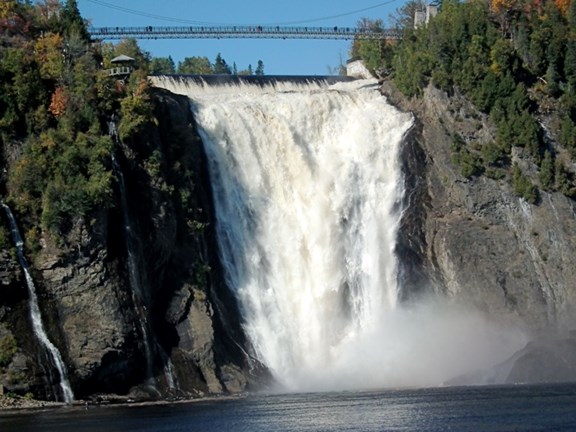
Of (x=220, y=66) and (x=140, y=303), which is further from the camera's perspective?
(x=220, y=66)

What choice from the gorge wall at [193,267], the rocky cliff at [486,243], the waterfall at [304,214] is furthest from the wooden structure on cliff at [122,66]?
the rocky cliff at [486,243]

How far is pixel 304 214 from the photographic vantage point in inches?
3971

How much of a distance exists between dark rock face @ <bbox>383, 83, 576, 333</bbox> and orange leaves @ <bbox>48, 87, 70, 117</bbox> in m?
27.7

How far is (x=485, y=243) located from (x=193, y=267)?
24543 mm

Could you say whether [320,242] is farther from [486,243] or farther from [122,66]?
[122,66]

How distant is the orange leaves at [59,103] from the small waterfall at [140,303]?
6.29 meters

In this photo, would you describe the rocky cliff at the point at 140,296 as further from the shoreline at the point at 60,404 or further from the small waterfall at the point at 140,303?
the shoreline at the point at 60,404

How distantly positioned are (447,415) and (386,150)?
4074 cm

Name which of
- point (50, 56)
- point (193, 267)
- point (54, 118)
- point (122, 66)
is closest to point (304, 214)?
point (193, 267)

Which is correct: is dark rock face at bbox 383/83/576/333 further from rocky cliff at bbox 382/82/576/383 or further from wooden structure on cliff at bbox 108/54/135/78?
wooden structure on cliff at bbox 108/54/135/78

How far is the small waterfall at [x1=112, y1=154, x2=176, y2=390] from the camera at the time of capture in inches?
3275

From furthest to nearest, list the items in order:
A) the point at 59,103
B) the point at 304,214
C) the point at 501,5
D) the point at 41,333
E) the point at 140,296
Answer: the point at 501,5 → the point at 304,214 → the point at 59,103 → the point at 140,296 → the point at 41,333

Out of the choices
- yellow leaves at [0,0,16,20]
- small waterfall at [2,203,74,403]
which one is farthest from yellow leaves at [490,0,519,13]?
small waterfall at [2,203,74,403]

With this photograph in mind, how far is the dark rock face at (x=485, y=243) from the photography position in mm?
101188
